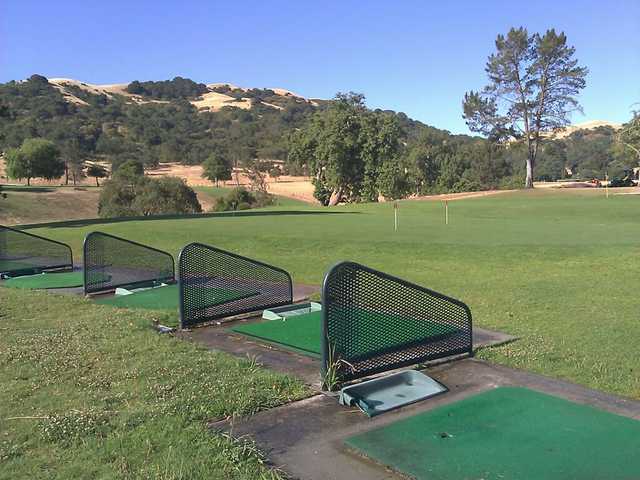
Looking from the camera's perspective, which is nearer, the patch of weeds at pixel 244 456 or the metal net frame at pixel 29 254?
the patch of weeds at pixel 244 456

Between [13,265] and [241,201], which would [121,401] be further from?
[241,201]

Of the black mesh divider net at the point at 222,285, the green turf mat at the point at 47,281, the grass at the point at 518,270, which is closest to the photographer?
the grass at the point at 518,270

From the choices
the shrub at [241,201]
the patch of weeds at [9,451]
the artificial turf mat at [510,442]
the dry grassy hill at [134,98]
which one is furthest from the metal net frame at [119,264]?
the dry grassy hill at [134,98]

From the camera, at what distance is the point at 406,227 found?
22.3 m

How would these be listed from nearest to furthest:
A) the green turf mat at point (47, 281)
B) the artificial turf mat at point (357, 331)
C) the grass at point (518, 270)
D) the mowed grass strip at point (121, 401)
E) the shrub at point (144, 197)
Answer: the mowed grass strip at point (121, 401) → the artificial turf mat at point (357, 331) → the grass at point (518, 270) → the green turf mat at point (47, 281) → the shrub at point (144, 197)

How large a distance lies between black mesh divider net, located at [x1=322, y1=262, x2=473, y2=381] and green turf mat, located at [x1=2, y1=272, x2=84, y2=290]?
7625 millimetres

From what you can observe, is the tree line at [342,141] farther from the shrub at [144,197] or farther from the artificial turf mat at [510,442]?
the artificial turf mat at [510,442]

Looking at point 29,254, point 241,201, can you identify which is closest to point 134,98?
point 241,201

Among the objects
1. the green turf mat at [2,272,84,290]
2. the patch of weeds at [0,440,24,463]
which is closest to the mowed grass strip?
the patch of weeds at [0,440,24,463]

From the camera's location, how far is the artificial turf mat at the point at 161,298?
8414mm

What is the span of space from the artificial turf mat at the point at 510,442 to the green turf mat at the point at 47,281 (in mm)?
8851

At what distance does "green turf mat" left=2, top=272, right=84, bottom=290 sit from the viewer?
11.7 m

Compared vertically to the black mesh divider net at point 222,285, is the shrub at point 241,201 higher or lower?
lower

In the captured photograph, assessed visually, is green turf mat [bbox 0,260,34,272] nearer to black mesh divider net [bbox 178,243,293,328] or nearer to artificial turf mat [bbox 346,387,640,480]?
black mesh divider net [bbox 178,243,293,328]
